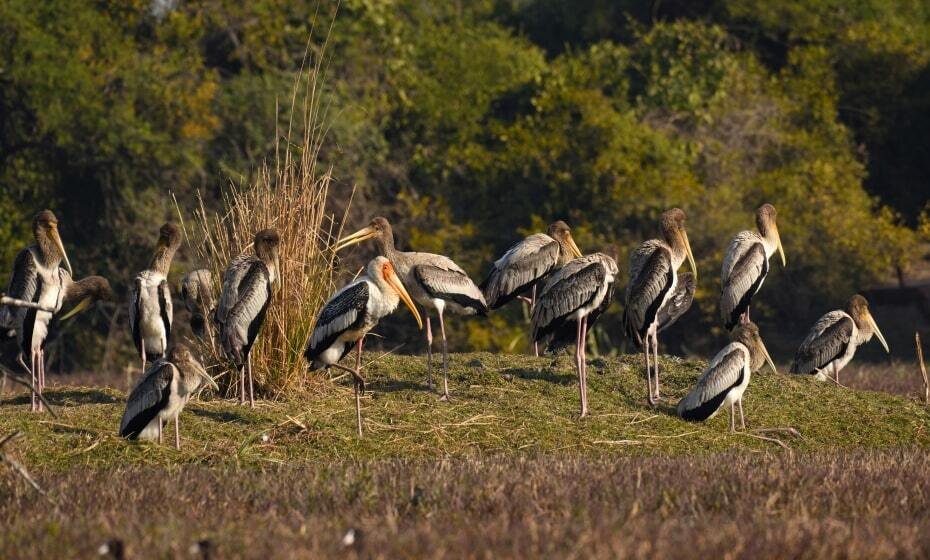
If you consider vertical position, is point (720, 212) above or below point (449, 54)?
below

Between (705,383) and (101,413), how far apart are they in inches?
162

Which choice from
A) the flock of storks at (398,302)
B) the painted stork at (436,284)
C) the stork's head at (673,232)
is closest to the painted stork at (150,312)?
the flock of storks at (398,302)

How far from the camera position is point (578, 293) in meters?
11.6

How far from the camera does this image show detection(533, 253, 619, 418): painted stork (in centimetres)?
1163

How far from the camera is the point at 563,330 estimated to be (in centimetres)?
1206

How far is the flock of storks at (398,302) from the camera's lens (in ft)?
34.7

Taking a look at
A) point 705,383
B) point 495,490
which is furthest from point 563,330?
point 495,490

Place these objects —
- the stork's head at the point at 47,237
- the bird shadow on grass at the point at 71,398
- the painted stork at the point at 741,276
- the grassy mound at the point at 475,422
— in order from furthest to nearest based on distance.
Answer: the painted stork at the point at 741,276 < the stork's head at the point at 47,237 < the bird shadow on grass at the point at 71,398 < the grassy mound at the point at 475,422

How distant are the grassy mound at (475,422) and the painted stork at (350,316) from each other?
15.9 inches

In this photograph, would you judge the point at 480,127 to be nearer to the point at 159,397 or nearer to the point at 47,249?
the point at 47,249

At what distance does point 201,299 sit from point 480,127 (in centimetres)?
1234

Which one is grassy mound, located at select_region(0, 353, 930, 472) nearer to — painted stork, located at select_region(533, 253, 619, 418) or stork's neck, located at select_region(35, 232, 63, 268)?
painted stork, located at select_region(533, 253, 619, 418)

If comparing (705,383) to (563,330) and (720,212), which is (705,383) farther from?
(720,212)

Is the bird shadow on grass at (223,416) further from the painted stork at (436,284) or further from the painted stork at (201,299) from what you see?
the painted stork at (436,284)
